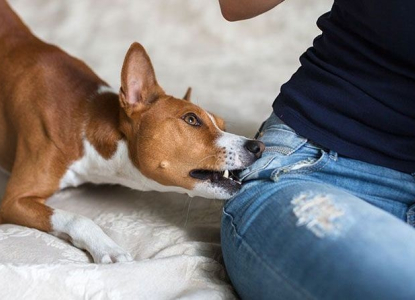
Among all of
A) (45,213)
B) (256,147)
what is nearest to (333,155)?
(256,147)

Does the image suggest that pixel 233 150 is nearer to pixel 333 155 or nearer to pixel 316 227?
pixel 333 155

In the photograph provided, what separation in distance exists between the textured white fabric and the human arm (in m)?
0.53

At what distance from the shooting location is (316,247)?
118cm

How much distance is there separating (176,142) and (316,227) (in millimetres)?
502

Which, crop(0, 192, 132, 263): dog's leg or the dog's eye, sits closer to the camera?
crop(0, 192, 132, 263): dog's leg

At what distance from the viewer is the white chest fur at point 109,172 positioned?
172 centimetres

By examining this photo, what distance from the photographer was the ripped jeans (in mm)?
1126

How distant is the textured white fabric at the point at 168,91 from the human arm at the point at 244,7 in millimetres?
531

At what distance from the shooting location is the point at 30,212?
1.73 metres

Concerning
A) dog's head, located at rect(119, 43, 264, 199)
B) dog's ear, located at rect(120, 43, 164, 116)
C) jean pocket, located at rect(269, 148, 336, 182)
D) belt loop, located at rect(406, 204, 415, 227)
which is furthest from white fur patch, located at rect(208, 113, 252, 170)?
belt loop, located at rect(406, 204, 415, 227)

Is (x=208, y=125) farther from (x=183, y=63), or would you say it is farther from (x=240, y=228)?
(x=183, y=63)

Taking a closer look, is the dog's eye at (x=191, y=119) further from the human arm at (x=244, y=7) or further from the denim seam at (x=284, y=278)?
the denim seam at (x=284, y=278)

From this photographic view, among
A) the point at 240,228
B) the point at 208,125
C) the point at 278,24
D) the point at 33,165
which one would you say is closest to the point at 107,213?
the point at 33,165

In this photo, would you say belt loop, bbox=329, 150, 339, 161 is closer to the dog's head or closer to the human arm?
the dog's head
